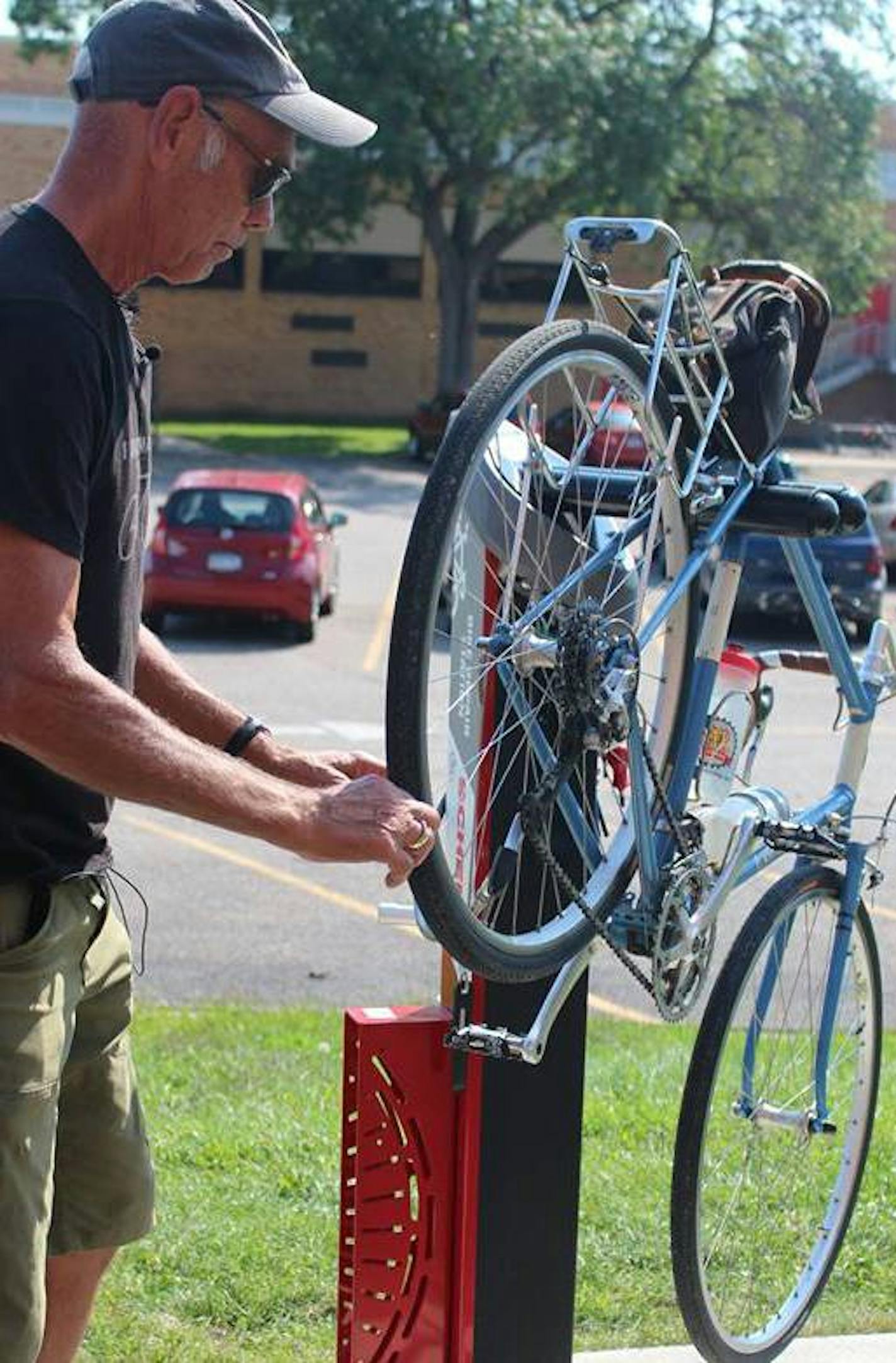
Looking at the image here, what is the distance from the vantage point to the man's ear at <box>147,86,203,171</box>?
2.69m

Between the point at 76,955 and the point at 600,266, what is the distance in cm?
127

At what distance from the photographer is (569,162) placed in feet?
135

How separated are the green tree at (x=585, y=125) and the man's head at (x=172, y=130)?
36.9m

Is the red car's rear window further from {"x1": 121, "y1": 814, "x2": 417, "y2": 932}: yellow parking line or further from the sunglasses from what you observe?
the sunglasses

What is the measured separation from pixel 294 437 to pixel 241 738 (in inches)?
1772

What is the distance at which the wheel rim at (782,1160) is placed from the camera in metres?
3.92

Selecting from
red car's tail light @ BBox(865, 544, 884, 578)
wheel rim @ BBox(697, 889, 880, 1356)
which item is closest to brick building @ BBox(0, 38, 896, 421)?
red car's tail light @ BBox(865, 544, 884, 578)

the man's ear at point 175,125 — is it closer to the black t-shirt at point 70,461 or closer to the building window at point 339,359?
the black t-shirt at point 70,461

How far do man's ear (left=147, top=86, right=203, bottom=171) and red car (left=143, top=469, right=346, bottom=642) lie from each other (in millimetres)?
17756

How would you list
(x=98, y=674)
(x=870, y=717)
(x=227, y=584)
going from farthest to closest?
1. (x=227, y=584)
2. (x=870, y=717)
3. (x=98, y=674)

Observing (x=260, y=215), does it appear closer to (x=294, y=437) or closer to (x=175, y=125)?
(x=175, y=125)

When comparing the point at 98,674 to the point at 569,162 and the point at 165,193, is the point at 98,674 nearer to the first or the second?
the point at 165,193

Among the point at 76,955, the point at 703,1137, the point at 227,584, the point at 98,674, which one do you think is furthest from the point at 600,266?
the point at 227,584

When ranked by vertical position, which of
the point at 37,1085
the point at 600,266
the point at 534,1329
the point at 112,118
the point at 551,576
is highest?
the point at 112,118
